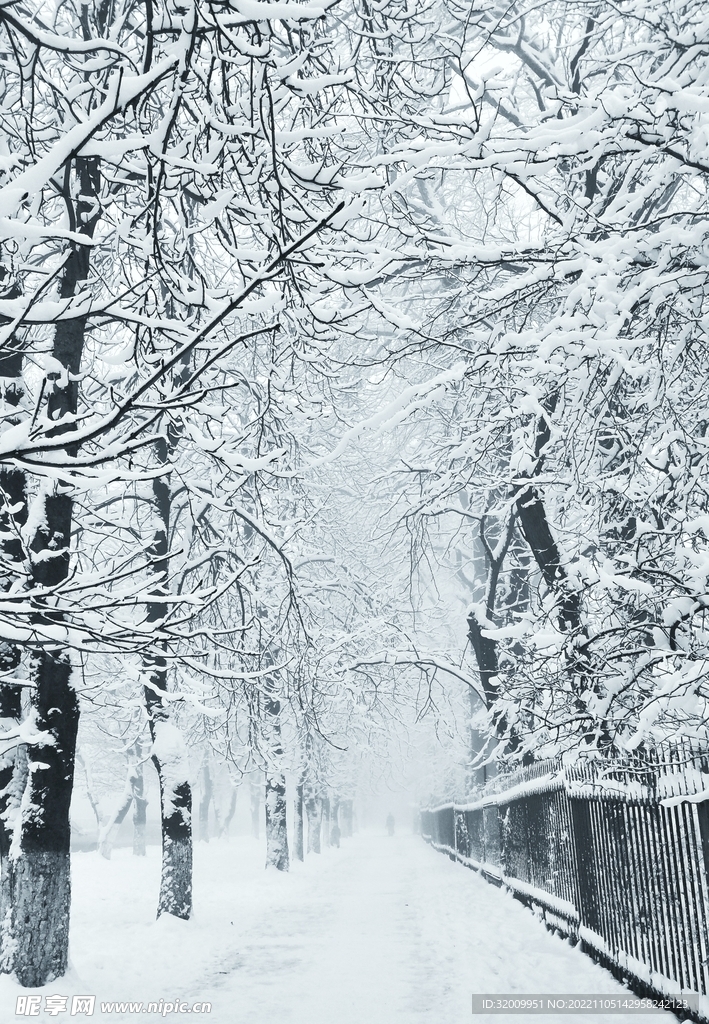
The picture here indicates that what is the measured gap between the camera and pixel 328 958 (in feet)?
26.6

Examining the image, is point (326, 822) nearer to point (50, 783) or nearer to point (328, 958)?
point (328, 958)

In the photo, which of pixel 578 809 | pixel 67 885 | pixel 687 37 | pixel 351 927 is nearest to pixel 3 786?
pixel 67 885

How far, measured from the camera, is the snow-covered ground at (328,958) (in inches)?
237

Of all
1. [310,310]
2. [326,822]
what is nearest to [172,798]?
[310,310]

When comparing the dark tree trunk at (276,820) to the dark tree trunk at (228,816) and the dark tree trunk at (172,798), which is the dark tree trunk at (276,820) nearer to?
the dark tree trunk at (172,798)

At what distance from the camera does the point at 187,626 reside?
10875 millimetres

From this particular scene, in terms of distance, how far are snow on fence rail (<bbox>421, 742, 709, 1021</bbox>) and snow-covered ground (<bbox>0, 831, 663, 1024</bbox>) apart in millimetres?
332

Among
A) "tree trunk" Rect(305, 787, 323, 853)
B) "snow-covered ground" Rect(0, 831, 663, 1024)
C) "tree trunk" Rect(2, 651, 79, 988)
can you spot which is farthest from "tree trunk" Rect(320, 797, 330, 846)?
"tree trunk" Rect(2, 651, 79, 988)

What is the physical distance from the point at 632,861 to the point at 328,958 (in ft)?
12.2

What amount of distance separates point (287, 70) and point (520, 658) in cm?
445

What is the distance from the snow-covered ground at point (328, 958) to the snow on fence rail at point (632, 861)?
332 millimetres

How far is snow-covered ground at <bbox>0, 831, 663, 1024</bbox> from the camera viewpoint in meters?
6.03

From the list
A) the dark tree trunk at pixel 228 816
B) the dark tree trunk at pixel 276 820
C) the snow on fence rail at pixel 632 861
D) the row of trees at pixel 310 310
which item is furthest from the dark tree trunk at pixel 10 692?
the dark tree trunk at pixel 228 816

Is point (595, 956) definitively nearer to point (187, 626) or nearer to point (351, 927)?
point (351, 927)
